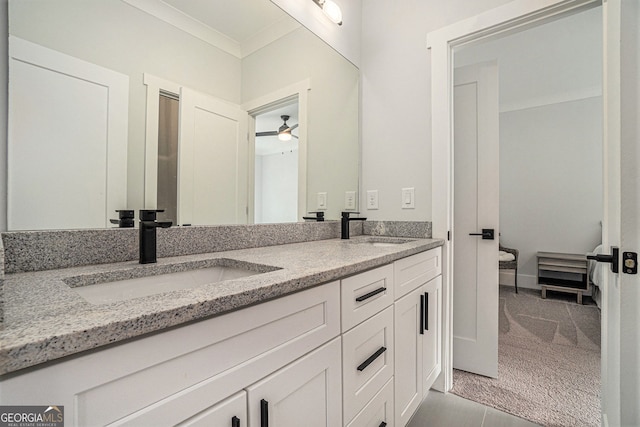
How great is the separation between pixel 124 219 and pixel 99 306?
55 cm

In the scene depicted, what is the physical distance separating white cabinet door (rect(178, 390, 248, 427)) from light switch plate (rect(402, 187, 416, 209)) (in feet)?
4.96

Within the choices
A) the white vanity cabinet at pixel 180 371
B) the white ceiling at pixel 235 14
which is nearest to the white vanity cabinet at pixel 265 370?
the white vanity cabinet at pixel 180 371

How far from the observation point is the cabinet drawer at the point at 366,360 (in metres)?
0.89

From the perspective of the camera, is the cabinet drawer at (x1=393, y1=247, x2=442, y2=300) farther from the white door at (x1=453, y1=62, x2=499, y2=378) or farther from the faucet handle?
the faucet handle

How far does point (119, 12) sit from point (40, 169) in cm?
56

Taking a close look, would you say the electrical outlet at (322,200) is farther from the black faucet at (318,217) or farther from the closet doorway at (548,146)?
the closet doorway at (548,146)

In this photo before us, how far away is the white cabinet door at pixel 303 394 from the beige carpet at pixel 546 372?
4.18ft

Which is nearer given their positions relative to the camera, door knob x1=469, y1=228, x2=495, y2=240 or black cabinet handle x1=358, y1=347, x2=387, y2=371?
black cabinet handle x1=358, y1=347, x2=387, y2=371

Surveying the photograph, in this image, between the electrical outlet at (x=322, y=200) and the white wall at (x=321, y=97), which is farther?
the electrical outlet at (x=322, y=200)

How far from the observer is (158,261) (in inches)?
36.6

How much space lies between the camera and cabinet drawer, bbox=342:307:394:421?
35.0 inches

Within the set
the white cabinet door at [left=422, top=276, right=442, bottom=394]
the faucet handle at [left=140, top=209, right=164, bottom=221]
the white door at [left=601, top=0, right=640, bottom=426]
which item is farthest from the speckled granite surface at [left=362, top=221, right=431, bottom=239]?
the faucet handle at [left=140, top=209, right=164, bottom=221]

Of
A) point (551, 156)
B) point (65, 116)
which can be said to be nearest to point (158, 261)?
point (65, 116)

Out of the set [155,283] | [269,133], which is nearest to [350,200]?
[269,133]
